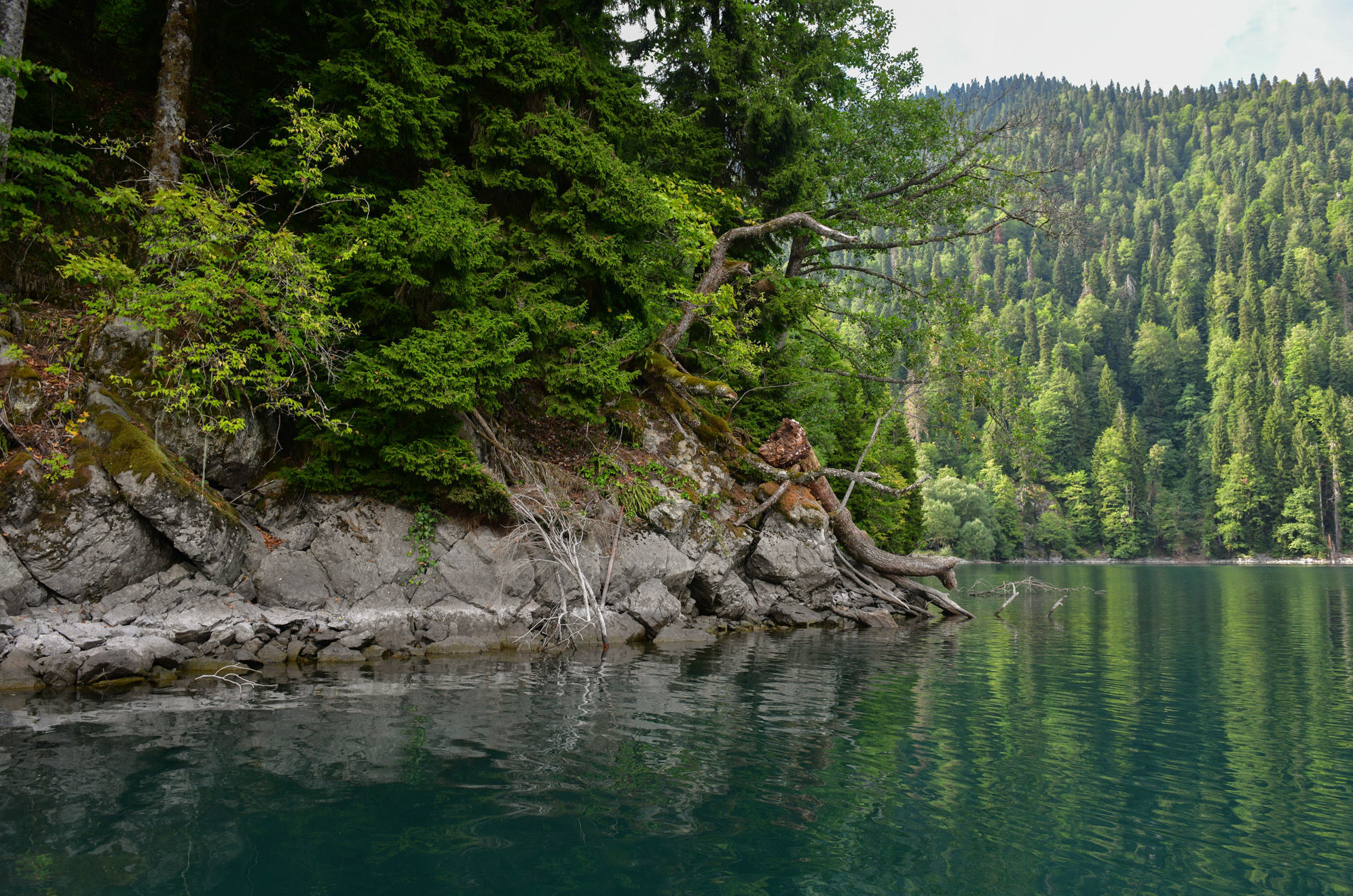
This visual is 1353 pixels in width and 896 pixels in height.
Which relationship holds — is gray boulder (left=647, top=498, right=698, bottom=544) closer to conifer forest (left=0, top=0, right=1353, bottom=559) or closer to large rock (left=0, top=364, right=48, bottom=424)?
conifer forest (left=0, top=0, right=1353, bottom=559)

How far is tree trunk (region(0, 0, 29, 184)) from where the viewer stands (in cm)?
1013

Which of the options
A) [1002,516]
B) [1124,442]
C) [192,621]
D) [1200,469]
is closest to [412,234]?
[192,621]

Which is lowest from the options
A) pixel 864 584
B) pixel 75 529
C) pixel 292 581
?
pixel 864 584

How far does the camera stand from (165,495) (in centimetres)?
1047

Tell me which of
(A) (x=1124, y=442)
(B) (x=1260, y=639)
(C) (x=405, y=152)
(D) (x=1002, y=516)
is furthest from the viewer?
(A) (x=1124, y=442)

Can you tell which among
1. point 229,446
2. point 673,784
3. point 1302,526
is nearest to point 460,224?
point 229,446

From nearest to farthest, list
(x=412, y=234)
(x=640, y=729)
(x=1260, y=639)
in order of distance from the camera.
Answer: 1. (x=640, y=729)
2. (x=412, y=234)
3. (x=1260, y=639)

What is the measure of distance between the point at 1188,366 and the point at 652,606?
13478 cm

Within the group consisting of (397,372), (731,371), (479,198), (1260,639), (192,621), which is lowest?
(1260,639)

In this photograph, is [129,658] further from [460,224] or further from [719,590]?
[719,590]

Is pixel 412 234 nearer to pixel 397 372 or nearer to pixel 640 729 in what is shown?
pixel 397 372

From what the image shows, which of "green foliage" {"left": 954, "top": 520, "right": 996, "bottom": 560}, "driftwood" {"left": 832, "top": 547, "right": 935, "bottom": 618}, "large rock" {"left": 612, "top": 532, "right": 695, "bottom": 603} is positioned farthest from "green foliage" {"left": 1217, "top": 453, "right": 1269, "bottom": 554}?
"large rock" {"left": 612, "top": 532, "right": 695, "bottom": 603}

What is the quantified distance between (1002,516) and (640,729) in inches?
3293

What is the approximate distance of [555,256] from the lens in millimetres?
14445
